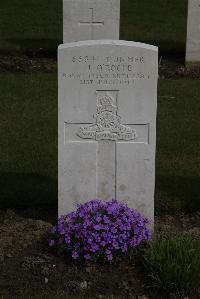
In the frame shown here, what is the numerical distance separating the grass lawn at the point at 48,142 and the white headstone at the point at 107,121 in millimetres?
1058

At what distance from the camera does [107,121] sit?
236 inches

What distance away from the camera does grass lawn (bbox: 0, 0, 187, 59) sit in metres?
16.3

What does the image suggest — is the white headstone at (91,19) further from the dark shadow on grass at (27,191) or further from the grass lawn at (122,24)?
the dark shadow on grass at (27,191)

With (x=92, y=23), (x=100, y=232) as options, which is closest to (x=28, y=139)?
(x=100, y=232)

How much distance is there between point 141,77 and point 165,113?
4738 millimetres

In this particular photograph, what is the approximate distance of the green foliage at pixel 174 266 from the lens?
5.18m

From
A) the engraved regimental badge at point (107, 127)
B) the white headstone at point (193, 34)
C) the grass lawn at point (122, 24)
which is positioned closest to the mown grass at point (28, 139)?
the engraved regimental badge at point (107, 127)

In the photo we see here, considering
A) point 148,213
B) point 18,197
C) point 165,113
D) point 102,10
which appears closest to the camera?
point 148,213

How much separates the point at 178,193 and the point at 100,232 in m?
2.04

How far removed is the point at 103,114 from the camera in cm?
598

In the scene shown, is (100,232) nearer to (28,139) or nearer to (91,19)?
(28,139)

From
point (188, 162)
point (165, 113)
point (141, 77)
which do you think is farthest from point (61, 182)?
point (165, 113)

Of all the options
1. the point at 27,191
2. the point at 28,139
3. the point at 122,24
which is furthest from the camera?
the point at 122,24

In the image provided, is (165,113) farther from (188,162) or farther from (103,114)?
(103,114)
